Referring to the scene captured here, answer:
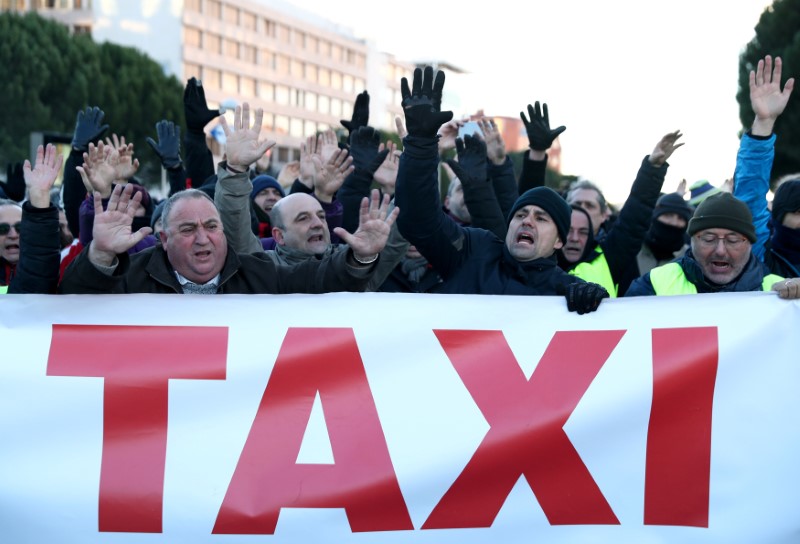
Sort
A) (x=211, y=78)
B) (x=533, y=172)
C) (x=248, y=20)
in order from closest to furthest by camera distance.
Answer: (x=533, y=172) → (x=211, y=78) → (x=248, y=20)

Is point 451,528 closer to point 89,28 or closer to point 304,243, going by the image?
point 304,243

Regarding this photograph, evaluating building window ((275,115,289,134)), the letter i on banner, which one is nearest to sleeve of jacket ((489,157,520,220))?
the letter i on banner

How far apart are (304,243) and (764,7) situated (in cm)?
2792

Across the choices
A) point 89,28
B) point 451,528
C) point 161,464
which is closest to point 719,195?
point 451,528

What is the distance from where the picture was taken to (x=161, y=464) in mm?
3625

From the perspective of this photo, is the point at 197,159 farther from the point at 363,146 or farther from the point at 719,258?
the point at 719,258

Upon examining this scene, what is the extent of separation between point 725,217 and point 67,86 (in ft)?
163

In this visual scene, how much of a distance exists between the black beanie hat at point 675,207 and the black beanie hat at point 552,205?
2.43 m

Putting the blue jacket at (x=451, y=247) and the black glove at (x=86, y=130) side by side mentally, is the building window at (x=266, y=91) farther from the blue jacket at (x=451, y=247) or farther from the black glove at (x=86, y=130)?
the blue jacket at (x=451, y=247)

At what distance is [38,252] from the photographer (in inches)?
145

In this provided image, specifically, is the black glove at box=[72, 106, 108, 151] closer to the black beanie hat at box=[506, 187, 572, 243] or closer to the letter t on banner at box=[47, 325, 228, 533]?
the letter t on banner at box=[47, 325, 228, 533]

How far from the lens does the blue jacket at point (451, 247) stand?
13.6 ft

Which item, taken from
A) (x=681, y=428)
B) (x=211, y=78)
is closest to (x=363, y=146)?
(x=681, y=428)

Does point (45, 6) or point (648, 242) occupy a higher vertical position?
point (45, 6)
